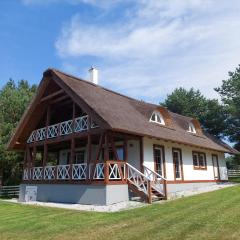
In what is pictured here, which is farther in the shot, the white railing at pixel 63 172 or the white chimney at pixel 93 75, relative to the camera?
the white chimney at pixel 93 75

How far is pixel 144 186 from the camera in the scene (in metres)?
15.7

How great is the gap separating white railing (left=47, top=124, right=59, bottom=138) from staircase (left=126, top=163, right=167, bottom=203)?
560 cm

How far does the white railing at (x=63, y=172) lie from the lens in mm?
17830

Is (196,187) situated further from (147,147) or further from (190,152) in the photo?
(147,147)

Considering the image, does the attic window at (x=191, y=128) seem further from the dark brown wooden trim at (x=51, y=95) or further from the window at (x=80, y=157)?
the dark brown wooden trim at (x=51, y=95)

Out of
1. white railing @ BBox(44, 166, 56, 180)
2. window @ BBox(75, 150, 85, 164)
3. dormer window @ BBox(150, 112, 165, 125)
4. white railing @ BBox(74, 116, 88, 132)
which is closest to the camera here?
white railing @ BBox(74, 116, 88, 132)

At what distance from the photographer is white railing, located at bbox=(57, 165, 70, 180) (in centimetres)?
1783

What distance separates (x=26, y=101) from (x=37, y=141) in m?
13.7

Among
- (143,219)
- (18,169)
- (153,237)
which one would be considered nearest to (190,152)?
(143,219)

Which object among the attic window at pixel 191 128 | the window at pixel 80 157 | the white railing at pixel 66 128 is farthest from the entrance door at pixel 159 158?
the attic window at pixel 191 128

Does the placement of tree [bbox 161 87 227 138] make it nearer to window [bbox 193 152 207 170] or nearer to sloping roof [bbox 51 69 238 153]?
window [bbox 193 152 207 170]

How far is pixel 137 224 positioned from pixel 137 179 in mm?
6682

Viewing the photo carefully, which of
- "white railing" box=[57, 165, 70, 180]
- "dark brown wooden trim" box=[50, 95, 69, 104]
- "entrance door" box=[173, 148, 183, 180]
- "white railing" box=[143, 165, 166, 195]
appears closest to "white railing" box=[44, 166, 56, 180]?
"white railing" box=[57, 165, 70, 180]

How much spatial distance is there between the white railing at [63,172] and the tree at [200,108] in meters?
24.6
